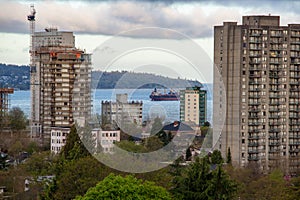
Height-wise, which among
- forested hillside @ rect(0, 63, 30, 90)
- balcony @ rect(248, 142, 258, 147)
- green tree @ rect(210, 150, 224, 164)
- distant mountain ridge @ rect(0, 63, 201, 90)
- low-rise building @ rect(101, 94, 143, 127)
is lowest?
green tree @ rect(210, 150, 224, 164)

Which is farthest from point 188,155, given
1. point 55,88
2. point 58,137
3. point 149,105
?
point 55,88

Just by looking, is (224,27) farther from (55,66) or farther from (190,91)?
(55,66)

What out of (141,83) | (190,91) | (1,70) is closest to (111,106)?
(190,91)

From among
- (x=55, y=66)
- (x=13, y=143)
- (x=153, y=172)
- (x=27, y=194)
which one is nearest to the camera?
(x=153, y=172)

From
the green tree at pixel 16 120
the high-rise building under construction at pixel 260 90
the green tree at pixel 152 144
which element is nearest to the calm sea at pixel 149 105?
the green tree at pixel 152 144

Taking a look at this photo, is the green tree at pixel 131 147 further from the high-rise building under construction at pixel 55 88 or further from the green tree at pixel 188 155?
the high-rise building under construction at pixel 55 88

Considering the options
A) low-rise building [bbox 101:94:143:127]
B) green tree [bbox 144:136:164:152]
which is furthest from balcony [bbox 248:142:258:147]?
green tree [bbox 144:136:164:152]

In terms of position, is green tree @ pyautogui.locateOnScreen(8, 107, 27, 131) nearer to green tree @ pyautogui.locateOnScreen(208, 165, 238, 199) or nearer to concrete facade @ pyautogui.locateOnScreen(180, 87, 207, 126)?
concrete facade @ pyautogui.locateOnScreen(180, 87, 207, 126)

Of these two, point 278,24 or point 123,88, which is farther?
point 278,24
